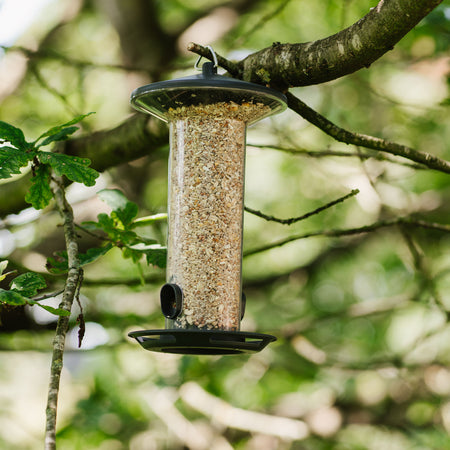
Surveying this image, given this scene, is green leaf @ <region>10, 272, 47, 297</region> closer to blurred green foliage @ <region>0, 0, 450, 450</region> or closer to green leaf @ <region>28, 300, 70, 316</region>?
green leaf @ <region>28, 300, 70, 316</region>

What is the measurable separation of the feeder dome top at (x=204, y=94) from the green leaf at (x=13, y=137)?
1.11 ft

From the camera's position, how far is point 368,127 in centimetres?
488

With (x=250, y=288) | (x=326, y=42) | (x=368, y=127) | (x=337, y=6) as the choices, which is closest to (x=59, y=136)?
(x=326, y=42)

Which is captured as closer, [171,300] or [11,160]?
[11,160]

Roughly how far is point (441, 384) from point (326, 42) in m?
3.58

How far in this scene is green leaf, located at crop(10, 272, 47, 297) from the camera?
166 centimetres

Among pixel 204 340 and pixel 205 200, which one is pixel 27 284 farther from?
pixel 205 200

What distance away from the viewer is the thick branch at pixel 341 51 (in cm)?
157

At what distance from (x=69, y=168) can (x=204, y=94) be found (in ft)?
1.57

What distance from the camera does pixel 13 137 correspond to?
6.22 ft

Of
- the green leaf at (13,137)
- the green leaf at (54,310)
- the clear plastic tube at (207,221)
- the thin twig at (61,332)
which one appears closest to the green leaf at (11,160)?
the green leaf at (13,137)

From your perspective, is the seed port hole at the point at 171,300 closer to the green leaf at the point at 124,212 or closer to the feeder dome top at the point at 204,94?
the green leaf at the point at 124,212

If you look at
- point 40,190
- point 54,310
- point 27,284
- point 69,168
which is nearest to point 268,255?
point 40,190

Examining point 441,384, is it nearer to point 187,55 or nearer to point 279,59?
point 187,55
